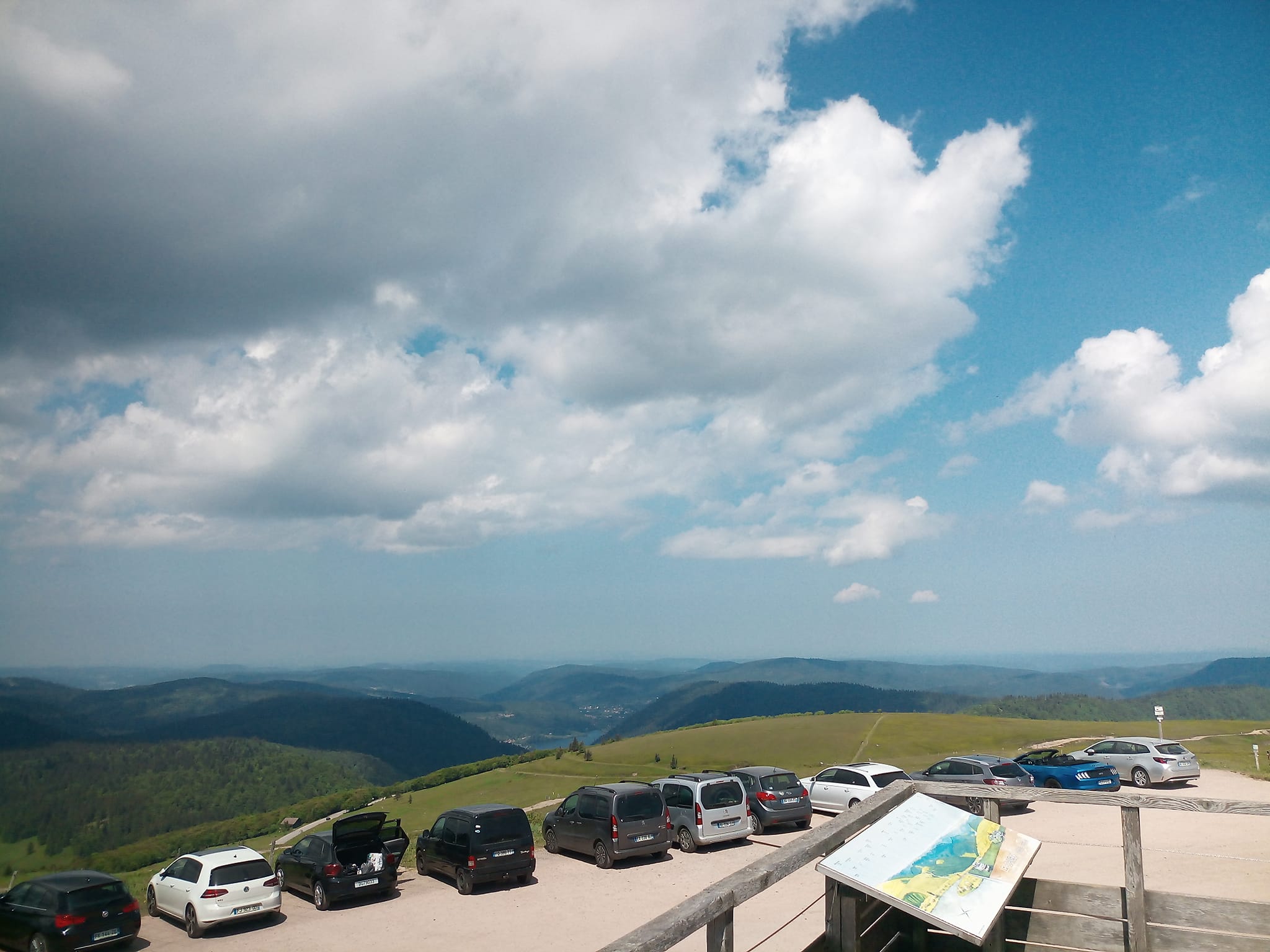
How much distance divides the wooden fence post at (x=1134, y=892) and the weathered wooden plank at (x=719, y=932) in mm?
3369

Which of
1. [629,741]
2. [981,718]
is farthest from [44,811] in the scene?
[981,718]

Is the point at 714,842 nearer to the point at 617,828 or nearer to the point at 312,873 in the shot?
the point at 617,828

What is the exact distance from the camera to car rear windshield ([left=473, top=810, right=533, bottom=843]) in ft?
60.6

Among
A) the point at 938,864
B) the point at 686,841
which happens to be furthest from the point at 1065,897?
the point at 686,841

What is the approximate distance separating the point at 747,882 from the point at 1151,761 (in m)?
30.5

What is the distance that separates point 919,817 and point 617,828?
15.2m

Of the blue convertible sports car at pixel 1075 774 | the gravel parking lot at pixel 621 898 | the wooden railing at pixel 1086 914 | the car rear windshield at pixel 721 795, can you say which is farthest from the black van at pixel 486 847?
the blue convertible sports car at pixel 1075 774

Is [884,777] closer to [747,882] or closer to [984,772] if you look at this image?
[984,772]

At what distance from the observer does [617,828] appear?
19328 millimetres

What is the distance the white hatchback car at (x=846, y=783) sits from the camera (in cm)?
2464

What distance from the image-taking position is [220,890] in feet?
55.3

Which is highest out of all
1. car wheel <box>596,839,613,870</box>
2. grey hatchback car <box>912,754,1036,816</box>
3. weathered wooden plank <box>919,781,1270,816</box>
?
weathered wooden plank <box>919,781,1270,816</box>

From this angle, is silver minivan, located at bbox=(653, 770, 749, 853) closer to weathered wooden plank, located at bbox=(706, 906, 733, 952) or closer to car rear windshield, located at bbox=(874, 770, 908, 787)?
car rear windshield, located at bbox=(874, 770, 908, 787)

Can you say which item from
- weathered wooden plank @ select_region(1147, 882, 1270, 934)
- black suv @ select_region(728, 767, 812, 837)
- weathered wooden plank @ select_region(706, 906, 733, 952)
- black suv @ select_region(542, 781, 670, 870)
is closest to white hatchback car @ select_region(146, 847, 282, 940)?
black suv @ select_region(542, 781, 670, 870)
